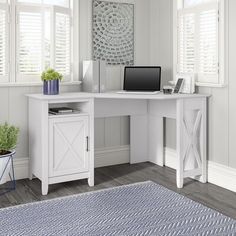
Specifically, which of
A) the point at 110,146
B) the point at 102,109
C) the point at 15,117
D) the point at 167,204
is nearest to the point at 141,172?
the point at 110,146

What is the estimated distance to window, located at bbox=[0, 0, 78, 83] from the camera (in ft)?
12.1

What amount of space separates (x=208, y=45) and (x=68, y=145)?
162 cm

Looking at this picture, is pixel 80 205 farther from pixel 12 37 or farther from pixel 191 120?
pixel 12 37

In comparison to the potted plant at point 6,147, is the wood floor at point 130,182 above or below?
below

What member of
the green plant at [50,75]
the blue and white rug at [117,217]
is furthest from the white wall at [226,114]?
the green plant at [50,75]

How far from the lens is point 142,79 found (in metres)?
4.07

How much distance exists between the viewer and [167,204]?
3088mm

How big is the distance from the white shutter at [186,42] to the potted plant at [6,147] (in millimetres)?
1824

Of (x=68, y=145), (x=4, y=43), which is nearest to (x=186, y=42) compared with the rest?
(x=68, y=145)

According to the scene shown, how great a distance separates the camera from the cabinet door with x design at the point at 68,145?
135 inches

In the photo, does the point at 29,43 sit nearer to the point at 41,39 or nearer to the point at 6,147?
the point at 41,39

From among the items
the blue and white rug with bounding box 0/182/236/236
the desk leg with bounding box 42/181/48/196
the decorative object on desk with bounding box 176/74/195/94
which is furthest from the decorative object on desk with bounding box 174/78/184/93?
the desk leg with bounding box 42/181/48/196

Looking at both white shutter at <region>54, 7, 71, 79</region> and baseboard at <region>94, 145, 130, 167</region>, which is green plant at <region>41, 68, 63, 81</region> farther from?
baseboard at <region>94, 145, 130, 167</region>

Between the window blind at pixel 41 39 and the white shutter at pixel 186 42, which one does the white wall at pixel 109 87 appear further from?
the white shutter at pixel 186 42
